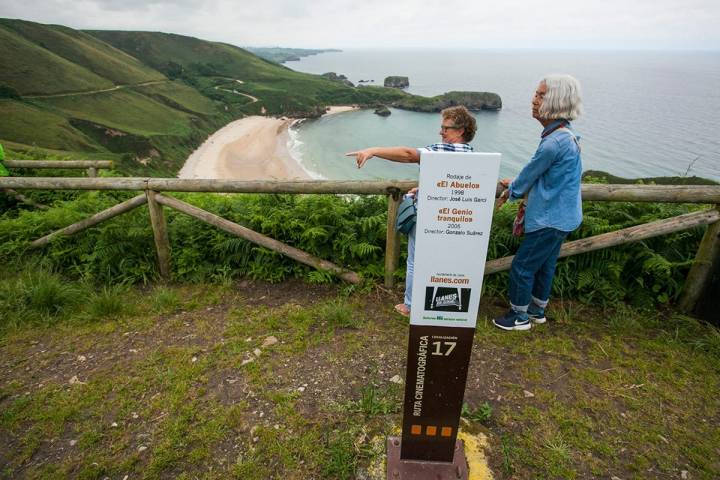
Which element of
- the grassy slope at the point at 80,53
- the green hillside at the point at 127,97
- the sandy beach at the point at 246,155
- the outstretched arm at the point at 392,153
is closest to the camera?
the outstretched arm at the point at 392,153

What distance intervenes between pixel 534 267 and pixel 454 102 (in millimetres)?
93049

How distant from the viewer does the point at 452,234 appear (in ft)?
6.45

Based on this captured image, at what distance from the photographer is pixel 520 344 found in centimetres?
387

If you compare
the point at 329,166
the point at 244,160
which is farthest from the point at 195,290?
the point at 244,160

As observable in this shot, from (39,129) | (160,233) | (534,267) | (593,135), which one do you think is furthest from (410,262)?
(39,129)

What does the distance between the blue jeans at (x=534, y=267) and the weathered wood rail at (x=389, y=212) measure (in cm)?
53

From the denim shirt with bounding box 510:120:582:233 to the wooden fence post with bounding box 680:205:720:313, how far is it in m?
1.73

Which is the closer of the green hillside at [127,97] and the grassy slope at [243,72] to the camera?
the green hillside at [127,97]

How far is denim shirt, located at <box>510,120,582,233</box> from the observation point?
3068 millimetres

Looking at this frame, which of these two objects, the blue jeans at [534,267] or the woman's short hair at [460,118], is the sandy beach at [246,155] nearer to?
the blue jeans at [534,267]

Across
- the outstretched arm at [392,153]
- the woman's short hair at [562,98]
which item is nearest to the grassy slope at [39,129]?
the outstretched arm at [392,153]

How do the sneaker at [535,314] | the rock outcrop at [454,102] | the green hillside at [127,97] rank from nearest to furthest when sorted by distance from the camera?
1. the sneaker at [535,314]
2. the green hillside at [127,97]
3. the rock outcrop at [454,102]

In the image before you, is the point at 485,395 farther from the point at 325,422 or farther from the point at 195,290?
the point at 195,290

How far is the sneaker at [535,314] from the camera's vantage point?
4.09 metres
